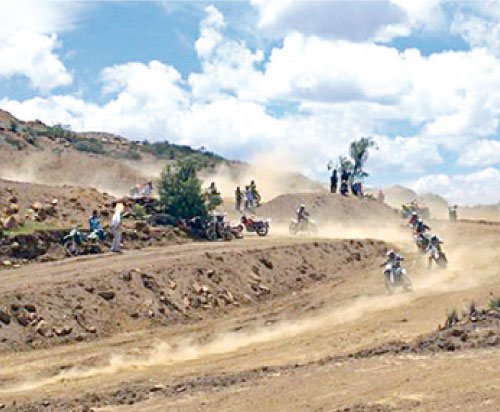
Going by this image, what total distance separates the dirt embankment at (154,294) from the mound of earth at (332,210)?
15122 millimetres

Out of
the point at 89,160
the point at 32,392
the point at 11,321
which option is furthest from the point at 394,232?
the point at 89,160

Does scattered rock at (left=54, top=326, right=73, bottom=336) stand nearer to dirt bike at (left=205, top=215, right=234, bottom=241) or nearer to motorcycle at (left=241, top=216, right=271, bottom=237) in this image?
dirt bike at (left=205, top=215, right=234, bottom=241)

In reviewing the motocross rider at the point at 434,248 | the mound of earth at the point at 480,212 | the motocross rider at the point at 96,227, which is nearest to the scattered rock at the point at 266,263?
the motocross rider at the point at 434,248

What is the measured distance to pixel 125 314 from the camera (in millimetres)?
22047

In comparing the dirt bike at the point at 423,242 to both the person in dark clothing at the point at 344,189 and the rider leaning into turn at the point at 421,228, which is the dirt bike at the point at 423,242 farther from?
the person in dark clothing at the point at 344,189

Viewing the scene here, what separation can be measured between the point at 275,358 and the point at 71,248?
12743 millimetres

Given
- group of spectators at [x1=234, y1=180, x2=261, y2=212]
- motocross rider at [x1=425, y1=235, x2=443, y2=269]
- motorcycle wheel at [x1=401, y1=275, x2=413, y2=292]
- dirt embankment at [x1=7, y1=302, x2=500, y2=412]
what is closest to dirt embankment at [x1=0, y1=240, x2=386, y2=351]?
motocross rider at [x1=425, y1=235, x2=443, y2=269]

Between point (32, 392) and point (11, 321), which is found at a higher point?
point (11, 321)

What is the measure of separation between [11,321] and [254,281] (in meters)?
9.25

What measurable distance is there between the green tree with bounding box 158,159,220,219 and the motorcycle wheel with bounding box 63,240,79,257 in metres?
6.18

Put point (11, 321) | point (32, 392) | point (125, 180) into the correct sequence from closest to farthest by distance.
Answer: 1. point (32, 392)
2. point (11, 321)
3. point (125, 180)

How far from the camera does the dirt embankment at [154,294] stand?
2017 cm

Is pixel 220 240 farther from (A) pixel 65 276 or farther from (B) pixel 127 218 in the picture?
(A) pixel 65 276

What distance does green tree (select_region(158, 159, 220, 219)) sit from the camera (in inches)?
1334
